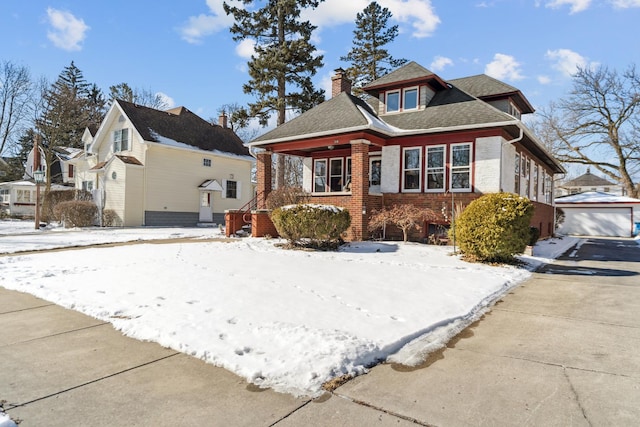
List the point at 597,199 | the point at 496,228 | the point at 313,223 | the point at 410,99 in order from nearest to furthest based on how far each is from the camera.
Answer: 1. the point at 496,228
2. the point at 313,223
3. the point at 410,99
4. the point at 597,199

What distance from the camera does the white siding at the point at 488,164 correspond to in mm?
12195

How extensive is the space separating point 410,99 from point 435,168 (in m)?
3.36

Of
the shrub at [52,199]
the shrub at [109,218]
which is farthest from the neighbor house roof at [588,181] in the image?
the shrub at [52,199]

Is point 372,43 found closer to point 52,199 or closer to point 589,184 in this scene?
point 52,199

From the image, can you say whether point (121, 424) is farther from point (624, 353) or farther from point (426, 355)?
point (624, 353)

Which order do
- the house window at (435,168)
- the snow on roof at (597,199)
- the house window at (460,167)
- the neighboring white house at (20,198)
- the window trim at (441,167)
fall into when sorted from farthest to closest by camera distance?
the neighboring white house at (20,198) < the snow on roof at (597,199) < the house window at (435,168) < the window trim at (441,167) < the house window at (460,167)

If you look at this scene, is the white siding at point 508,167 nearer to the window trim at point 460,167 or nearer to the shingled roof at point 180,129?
the window trim at point 460,167

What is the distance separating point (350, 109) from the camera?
1430cm

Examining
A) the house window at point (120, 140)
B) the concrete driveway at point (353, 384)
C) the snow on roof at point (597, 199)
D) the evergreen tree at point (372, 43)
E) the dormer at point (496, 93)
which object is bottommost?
the concrete driveway at point (353, 384)

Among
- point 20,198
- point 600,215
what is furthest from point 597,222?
point 20,198

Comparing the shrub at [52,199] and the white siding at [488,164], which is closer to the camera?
the white siding at [488,164]

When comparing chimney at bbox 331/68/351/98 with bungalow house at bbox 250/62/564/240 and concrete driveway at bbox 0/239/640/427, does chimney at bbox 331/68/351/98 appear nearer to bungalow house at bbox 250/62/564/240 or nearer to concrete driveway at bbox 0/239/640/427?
bungalow house at bbox 250/62/564/240

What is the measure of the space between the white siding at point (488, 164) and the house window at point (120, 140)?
19.3m

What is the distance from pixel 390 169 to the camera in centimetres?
1410
